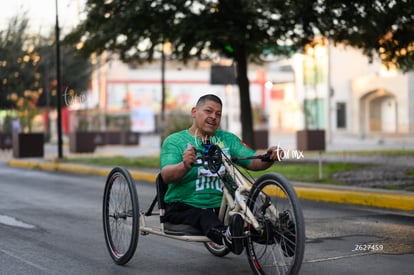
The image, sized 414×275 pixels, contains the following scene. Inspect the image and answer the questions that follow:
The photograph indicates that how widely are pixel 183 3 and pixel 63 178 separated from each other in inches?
206

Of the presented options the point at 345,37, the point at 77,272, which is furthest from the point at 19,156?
the point at 77,272

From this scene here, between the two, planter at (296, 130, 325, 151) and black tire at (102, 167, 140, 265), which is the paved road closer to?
black tire at (102, 167, 140, 265)

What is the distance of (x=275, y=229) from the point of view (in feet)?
16.9

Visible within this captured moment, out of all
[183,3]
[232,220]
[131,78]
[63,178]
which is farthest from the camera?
[131,78]

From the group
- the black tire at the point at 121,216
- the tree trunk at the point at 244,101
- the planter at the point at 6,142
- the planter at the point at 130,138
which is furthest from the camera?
the planter at the point at 130,138

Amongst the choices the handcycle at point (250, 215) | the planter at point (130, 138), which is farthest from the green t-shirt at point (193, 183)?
the planter at point (130, 138)

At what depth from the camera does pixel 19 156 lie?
87.7ft

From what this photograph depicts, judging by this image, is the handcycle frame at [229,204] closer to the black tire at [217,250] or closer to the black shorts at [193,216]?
the black shorts at [193,216]

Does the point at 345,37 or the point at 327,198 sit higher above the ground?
the point at 345,37

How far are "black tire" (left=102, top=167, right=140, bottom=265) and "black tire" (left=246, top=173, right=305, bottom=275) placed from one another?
101 centimetres

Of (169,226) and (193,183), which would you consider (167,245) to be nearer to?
(169,226)

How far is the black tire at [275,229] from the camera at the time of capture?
191 inches

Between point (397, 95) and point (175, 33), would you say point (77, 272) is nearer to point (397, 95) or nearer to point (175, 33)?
point (175, 33)

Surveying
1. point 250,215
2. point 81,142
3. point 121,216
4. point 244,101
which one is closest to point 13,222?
point 121,216
